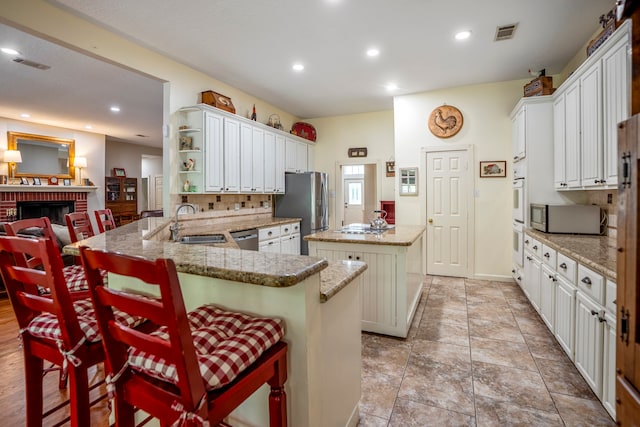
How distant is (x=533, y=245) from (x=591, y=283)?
1485 millimetres

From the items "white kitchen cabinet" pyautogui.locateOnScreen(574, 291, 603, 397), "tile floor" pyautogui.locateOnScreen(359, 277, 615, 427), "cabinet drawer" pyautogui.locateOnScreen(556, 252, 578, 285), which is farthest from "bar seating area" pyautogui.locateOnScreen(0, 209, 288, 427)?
"cabinet drawer" pyautogui.locateOnScreen(556, 252, 578, 285)

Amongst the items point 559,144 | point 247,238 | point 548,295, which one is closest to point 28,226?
point 247,238

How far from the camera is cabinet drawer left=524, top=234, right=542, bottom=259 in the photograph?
3.01m

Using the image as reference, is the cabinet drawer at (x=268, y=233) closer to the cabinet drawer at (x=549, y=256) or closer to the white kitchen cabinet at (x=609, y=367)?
the cabinet drawer at (x=549, y=256)

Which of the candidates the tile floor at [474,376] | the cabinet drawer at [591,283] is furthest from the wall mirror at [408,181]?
the cabinet drawer at [591,283]

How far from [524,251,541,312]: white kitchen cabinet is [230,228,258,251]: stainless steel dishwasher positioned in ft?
10.6

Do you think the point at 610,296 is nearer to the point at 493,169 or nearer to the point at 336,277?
the point at 336,277

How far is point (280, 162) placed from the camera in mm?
5457

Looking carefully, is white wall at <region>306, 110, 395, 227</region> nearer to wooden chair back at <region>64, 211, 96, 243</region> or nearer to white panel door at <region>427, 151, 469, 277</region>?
white panel door at <region>427, 151, 469, 277</region>

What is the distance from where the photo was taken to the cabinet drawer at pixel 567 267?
7.04ft

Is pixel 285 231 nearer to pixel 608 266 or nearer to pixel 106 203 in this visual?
pixel 608 266

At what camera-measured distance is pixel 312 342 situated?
117cm

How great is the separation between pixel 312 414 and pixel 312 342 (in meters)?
0.28

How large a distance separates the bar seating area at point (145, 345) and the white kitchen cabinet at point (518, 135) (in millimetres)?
3860
